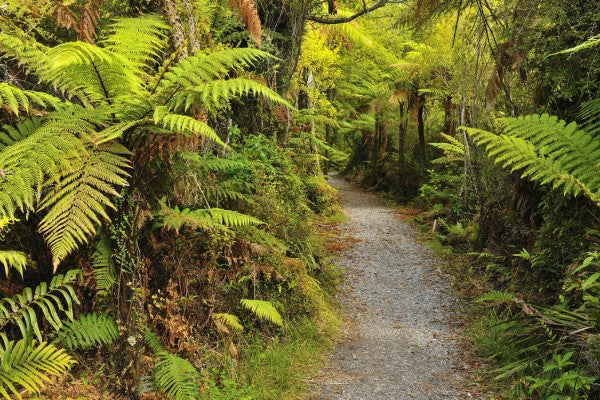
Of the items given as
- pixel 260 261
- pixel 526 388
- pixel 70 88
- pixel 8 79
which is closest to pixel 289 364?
pixel 260 261

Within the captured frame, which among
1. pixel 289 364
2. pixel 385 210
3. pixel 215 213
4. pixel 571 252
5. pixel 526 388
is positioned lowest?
pixel 385 210

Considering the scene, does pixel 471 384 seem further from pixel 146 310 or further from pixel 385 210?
pixel 385 210

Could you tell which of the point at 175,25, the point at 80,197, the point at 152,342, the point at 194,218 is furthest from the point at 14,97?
the point at 175,25

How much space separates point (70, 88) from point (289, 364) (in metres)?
2.98

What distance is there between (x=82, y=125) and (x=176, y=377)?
1.82m

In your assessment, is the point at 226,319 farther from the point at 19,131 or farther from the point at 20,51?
the point at 20,51

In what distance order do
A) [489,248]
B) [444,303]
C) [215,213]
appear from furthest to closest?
[489,248] → [444,303] → [215,213]

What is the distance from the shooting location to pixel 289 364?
4469 millimetres

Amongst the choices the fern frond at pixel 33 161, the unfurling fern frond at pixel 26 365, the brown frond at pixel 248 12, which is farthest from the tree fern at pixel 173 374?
the brown frond at pixel 248 12

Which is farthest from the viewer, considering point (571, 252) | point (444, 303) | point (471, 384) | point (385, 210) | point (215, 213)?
point (385, 210)

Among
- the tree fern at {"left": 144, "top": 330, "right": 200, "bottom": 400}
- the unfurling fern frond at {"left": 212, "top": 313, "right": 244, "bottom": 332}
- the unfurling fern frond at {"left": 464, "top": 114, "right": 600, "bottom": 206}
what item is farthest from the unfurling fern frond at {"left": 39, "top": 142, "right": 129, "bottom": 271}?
the unfurling fern frond at {"left": 464, "top": 114, "right": 600, "bottom": 206}

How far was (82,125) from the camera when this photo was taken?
3.04 meters

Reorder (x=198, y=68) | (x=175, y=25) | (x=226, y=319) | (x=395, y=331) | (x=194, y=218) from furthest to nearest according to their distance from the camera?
(x=395, y=331) → (x=175, y=25) → (x=226, y=319) → (x=194, y=218) → (x=198, y=68)

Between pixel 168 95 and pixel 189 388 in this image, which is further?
pixel 189 388
